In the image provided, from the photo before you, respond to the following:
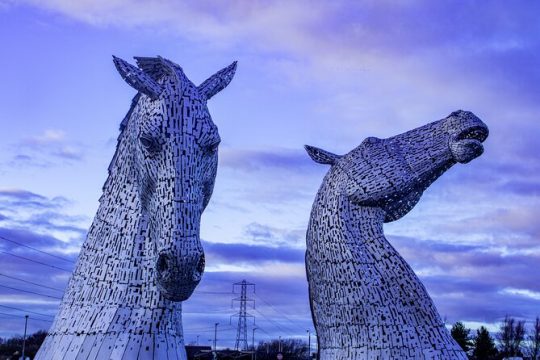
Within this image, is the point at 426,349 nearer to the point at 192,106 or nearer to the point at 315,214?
the point at 315,214

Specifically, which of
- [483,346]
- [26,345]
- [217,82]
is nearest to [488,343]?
[483,346]

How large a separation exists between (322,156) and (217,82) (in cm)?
481

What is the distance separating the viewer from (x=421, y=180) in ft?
28.6

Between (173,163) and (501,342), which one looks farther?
(501,342)

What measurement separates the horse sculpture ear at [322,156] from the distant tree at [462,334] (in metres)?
36.9

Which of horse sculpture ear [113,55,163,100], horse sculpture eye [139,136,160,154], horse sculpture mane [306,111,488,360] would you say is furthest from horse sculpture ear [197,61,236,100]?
horse sculpture mane [306,111,488,360]

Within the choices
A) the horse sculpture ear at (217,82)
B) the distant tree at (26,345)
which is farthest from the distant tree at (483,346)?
the horse sculpture ear at (217,82)

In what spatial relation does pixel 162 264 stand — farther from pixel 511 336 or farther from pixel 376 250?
pixel 511 336

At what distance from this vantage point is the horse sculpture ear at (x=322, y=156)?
9.21 m

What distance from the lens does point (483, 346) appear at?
46.6m

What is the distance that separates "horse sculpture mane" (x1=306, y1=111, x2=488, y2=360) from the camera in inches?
320

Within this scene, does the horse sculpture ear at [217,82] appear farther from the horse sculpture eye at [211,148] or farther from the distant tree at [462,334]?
the distant tree at [462,334]

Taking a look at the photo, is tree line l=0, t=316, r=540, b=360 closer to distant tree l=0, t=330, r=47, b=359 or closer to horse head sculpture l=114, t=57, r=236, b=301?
distant tree l=0, t=330, r=47, b=359

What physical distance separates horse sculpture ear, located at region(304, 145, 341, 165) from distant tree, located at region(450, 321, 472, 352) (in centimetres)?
3693
